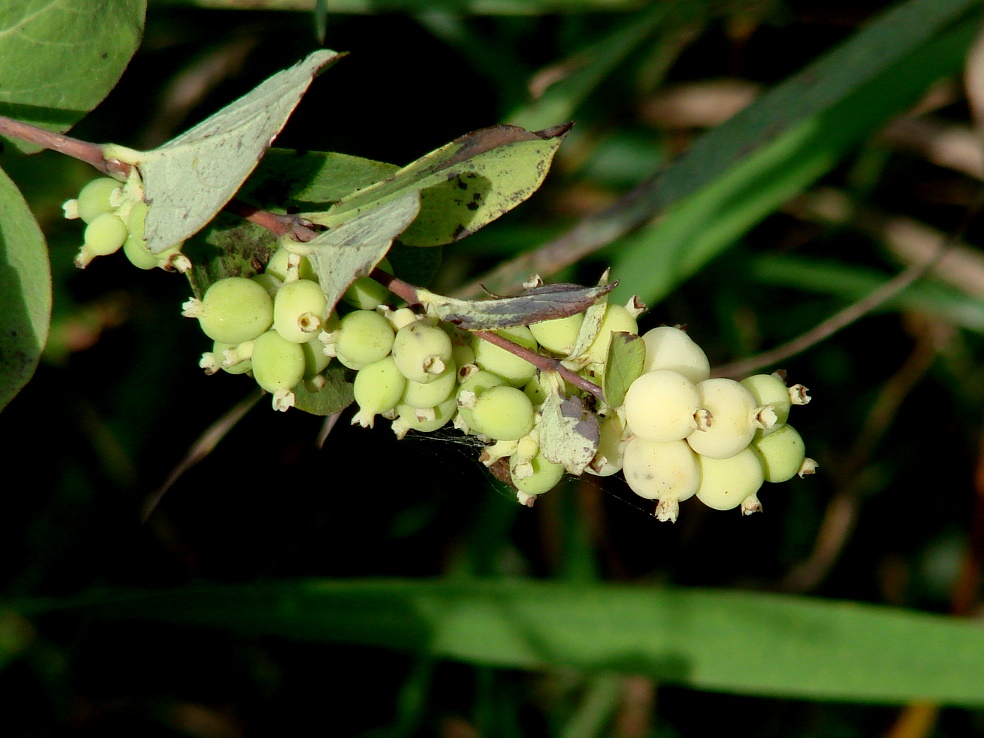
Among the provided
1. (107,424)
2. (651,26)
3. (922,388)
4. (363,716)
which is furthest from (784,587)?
(107,424)

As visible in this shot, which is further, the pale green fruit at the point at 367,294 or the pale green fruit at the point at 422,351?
the pale green fruit at the point at 367,294

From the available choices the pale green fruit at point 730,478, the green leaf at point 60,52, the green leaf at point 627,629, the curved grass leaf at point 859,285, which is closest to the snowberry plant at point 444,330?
the pale green fruit at point 730,478

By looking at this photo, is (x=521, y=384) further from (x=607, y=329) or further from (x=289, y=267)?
(x=289, y=267)

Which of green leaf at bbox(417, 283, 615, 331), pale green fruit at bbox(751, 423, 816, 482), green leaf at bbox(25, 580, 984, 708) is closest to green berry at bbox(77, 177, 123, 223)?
green leaf at bbox(417, 283, 615, 331)

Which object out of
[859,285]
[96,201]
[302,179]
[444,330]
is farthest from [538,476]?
[859,285]

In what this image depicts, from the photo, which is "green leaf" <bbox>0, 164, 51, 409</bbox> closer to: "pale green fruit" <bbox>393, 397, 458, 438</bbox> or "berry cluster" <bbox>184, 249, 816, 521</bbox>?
"berry cluster" <bbox>184, 249, 816, 521</bbox>

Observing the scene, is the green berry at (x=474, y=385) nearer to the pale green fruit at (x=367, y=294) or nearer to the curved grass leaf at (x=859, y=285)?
the pale green fruit at (x=367, y=294)

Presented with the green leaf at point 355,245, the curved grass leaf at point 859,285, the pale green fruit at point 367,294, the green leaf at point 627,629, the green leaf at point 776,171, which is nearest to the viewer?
the green leaf at point 355,245
